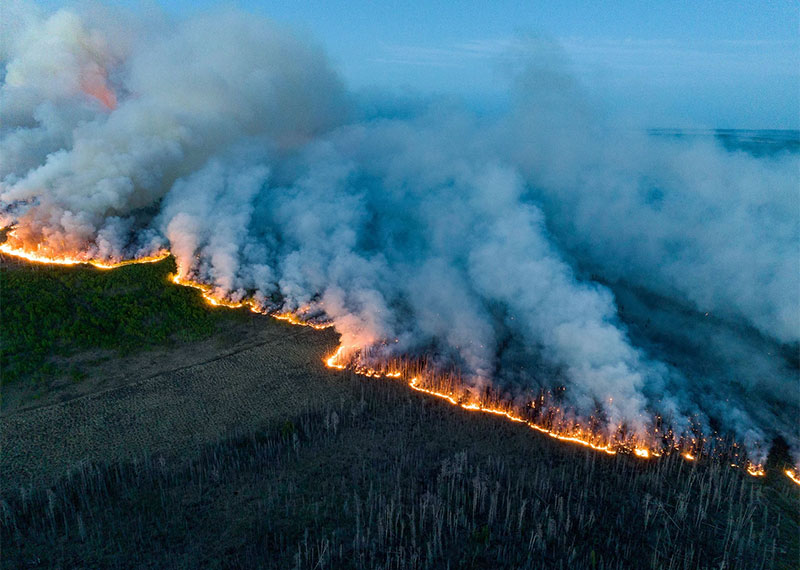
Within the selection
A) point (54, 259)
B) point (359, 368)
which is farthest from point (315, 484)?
point (54, 259)

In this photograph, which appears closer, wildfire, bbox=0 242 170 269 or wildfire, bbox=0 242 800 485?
wildfire, bbox=0 242 800 485

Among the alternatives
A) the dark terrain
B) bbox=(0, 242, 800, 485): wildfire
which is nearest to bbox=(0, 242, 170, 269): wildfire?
bbox=(0, 242, 800, 485): wildfire

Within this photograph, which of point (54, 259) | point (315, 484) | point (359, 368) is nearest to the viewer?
point (315, 484)

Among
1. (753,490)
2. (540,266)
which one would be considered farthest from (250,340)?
(753,490)

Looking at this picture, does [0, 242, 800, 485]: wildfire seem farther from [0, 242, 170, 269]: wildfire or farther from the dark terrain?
the dark terrain

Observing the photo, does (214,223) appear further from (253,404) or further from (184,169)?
(253,404)

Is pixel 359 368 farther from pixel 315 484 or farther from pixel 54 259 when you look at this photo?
pixel 54 259

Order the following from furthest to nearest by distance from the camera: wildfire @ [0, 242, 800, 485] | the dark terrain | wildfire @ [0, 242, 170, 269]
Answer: wildfire @ [0, 242, 170, 269], wildfire @ [0, 242, 800, 485], the dark terrain

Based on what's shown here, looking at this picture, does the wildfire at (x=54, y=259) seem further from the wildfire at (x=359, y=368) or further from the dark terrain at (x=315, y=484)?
the dark terrain at (x=315, y=484)

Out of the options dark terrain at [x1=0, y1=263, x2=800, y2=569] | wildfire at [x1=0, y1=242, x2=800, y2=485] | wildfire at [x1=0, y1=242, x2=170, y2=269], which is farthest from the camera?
wildfire at [x1=0, y1=242, x2=170, y2=269]
